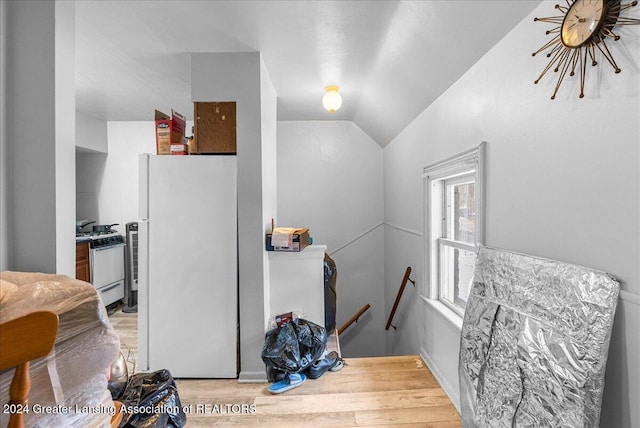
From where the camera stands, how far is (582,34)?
37.3 inches

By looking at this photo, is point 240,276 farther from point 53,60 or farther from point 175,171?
point 53,60

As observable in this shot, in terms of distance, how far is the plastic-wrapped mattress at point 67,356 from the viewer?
742 millimetres

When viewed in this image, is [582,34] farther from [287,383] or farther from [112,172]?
[112,172]

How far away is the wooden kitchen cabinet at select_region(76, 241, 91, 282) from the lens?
3230mm

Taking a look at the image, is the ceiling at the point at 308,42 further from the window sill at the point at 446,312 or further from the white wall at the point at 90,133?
the window sill at the point at 446,312

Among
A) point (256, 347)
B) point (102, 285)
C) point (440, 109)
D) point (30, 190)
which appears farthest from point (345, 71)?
point (102, 285)

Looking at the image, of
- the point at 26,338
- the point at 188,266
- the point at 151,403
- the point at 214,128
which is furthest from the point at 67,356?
the point at 214,128

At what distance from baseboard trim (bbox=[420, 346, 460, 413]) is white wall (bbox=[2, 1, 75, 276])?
2.29 metres

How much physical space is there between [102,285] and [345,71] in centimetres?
379

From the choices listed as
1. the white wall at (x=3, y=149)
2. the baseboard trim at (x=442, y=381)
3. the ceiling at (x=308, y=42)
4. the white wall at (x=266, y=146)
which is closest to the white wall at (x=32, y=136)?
the white wall at (x=3, y=149)

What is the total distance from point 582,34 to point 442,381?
2.07 m

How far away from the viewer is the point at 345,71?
8.19 feet

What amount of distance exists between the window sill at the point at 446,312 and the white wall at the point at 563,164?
0.16 ft

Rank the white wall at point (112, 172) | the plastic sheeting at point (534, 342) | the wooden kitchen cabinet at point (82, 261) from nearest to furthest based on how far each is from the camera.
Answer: the plastic sheeting at point (534, 342), the wooden kitchen cabinet at point (82, 261), the white wall at point (112, 172)
